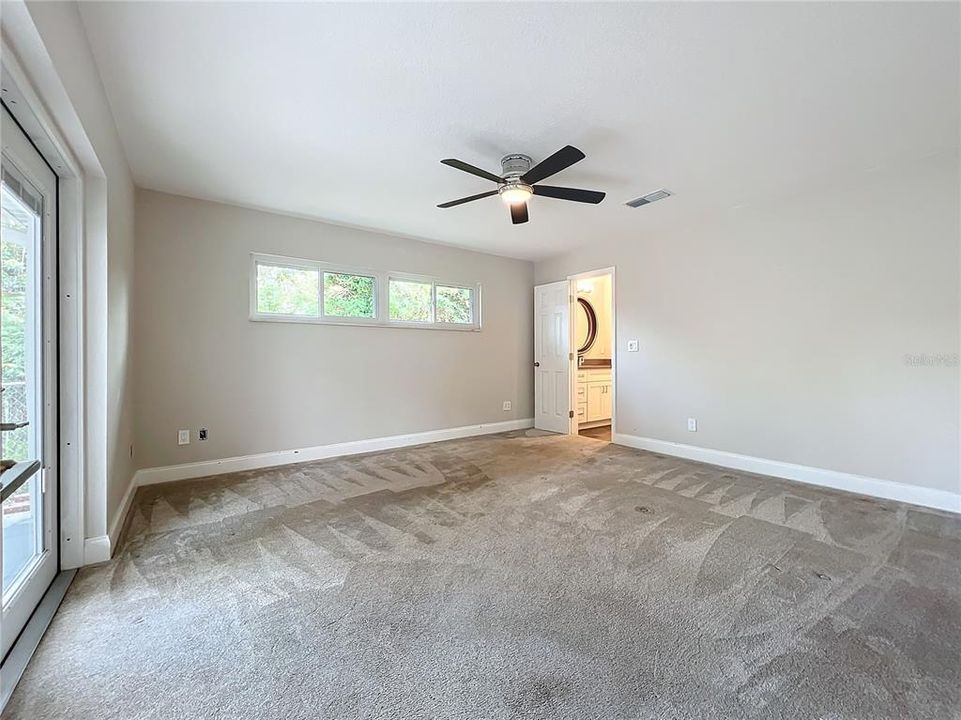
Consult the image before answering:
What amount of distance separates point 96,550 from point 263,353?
2132mm

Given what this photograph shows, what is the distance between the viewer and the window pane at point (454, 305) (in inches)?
207

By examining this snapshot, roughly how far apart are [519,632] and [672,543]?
1186 millimetres

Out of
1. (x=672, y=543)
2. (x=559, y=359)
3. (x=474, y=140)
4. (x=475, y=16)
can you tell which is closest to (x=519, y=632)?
(x=672, y=543)

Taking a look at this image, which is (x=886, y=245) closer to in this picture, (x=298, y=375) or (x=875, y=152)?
(x=875, y=152)

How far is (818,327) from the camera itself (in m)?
3.47

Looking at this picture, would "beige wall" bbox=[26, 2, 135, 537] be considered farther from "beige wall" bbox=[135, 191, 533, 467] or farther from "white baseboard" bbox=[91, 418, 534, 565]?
"beige wall" bbox=[135, 191, 533, 467]

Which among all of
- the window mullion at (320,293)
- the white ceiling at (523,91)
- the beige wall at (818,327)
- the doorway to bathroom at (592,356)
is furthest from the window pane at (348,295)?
the beige wall at (818,327)

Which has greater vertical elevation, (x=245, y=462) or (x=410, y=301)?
(x=410, y=301)

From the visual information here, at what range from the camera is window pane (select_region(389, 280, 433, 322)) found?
4859 mm

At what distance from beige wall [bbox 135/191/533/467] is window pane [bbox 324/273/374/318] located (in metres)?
0.17

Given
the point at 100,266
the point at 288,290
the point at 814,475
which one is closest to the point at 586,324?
the point at 814,475

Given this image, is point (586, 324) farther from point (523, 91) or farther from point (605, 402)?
point (523, 91)

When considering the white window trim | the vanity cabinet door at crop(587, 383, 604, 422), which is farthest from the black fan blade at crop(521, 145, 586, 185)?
the vanity cabinet door at crop(587, 383, 604, 422)

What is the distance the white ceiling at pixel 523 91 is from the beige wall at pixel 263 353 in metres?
0.59
